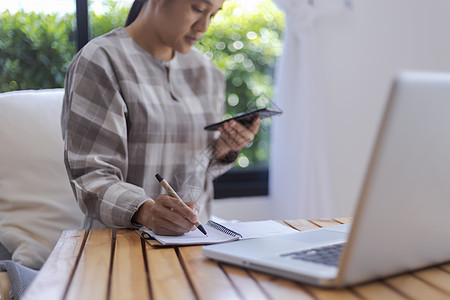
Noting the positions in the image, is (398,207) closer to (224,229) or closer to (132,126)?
(224,229)

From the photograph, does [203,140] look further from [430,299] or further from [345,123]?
[345,123]

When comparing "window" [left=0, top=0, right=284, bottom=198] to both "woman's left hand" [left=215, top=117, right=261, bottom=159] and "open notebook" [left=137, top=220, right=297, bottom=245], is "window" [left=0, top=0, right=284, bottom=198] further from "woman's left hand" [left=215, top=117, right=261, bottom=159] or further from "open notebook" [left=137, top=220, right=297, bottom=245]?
"open notebook" [left=137, top=220, right=297, bottom=245]

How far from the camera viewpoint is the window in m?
2.30

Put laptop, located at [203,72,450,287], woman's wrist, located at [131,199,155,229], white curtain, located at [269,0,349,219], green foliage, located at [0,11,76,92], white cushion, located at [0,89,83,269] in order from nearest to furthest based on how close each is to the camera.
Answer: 1. laptop, located at [203,72,450,287]
2. woman's wrist, located at [131,199,155,229]
3. white cushion, located at [0,89,83,269]
4. green foliage, located at [0,11,76,92]
5. white curtain, located at [269,0,349,219]

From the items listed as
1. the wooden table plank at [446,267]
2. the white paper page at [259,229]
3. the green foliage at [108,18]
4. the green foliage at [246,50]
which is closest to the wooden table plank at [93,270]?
the white paper page at [259,229]

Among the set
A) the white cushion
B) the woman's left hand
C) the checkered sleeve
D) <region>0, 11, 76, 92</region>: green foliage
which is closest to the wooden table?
the checkered sleeve

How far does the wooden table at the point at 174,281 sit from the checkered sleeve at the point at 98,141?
24cm

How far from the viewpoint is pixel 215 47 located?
2727 millimetres

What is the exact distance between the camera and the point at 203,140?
1.55 m

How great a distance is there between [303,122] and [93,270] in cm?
192

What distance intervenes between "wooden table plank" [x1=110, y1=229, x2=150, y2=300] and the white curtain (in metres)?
1.68

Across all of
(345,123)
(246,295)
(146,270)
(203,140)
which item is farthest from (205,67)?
(345,123)

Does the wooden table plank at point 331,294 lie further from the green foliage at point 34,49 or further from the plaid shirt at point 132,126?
the green foliage at point 34,49

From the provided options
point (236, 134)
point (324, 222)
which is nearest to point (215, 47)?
point (236, 134)
